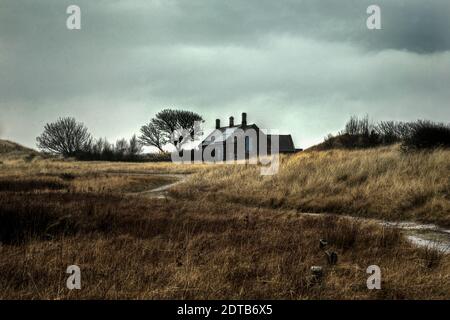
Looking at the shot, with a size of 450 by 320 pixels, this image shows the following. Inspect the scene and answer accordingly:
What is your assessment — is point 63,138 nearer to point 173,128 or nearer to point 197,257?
point 173,128

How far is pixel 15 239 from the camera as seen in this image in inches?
230

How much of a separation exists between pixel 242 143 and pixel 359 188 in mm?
41105

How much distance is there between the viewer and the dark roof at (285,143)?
184 feet

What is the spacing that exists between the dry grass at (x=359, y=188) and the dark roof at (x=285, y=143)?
37880 mm

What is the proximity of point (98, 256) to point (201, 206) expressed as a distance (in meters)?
5.86

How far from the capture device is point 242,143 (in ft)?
175

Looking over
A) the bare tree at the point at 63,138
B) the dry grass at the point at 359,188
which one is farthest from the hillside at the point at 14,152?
the dry grass at the point at 359,188

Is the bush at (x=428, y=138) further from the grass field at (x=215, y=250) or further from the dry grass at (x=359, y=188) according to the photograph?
the grass field at (x=215, y=250)

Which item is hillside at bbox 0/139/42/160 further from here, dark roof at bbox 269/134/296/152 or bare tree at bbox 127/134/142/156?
dark roof at bbox 269/134/296/152

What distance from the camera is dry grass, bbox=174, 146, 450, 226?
1040 cm

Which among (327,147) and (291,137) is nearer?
(327,147)

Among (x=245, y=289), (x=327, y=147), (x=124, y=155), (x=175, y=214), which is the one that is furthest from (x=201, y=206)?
(x=124, y=155)

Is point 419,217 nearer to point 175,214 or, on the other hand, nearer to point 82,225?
point 175,214
